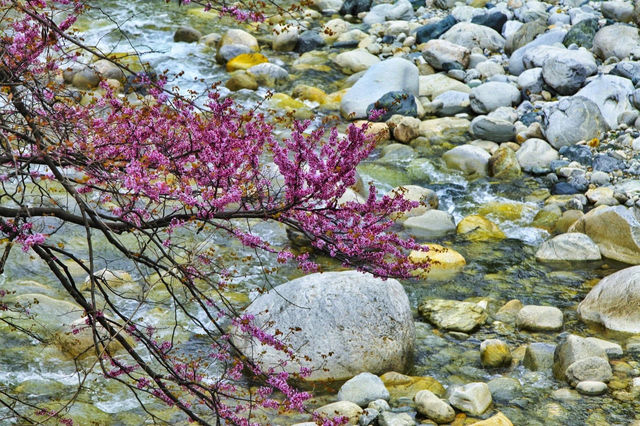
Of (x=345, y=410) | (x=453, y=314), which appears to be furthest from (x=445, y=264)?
(x=345, y=410)

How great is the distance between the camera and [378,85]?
14.7 m

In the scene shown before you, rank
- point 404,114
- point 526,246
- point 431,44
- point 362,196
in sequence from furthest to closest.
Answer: point 431,44 < point 404,114 < point 362,196 < point 526,246

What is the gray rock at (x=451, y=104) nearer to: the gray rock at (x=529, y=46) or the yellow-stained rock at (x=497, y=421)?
the gray rock at (x=529, y=46)

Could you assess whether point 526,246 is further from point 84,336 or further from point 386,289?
point 84,336

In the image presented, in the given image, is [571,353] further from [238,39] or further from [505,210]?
[238,39]

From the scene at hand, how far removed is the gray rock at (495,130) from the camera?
13.0 meters

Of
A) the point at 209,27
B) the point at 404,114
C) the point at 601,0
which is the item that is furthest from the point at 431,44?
the point at 209,27

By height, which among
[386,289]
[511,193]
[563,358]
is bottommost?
[511,193]

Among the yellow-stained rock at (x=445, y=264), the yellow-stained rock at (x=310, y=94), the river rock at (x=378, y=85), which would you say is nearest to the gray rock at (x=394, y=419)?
the yellow-stained rock at (x=445, y=264)

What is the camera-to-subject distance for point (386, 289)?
706cm

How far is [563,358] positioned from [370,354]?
1803mm

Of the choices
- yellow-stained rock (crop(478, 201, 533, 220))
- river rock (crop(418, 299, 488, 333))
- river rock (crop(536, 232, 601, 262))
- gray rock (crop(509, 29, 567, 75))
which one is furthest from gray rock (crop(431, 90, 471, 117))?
river rock (crop(418, 299, 488, 333))

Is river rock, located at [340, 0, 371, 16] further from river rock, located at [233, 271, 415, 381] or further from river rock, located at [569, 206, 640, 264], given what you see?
river rock, located at [233, 271, 415, 381]

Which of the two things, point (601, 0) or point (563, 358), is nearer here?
point (563, 358)
